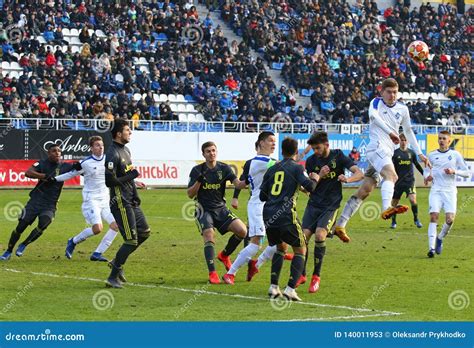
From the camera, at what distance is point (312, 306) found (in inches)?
512

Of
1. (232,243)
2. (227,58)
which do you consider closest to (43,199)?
(232,243)

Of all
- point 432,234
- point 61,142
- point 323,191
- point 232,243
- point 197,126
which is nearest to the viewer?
point 323,191

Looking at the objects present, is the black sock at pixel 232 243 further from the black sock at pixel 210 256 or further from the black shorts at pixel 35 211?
the black shorts at pixel 35 211

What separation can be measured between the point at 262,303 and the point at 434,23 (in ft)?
168

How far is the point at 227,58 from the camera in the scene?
164 feet

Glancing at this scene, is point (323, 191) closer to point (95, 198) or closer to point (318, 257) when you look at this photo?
point (318, 257)

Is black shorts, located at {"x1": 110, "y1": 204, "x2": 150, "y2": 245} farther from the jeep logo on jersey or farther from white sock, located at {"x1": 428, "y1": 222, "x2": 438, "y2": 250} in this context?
the jeep logo on jersey

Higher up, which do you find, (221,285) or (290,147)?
(290,147)

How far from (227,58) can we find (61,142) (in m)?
12.0

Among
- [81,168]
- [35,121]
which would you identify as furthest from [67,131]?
[81,168]

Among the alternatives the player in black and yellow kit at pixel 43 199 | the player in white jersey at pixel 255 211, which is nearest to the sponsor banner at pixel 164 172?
the player in black and yellow kit at pixel 43 199

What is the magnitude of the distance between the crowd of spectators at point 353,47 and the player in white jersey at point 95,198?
Answer: 32166 millimetres

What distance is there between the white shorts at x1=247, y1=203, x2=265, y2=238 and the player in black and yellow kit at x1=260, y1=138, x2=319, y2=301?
146 cm

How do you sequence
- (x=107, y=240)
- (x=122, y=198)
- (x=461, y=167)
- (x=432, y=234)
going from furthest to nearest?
(x=461, y=167) → (x=432, y=234) → (x=107, y=240) → (x=122, y=198)
